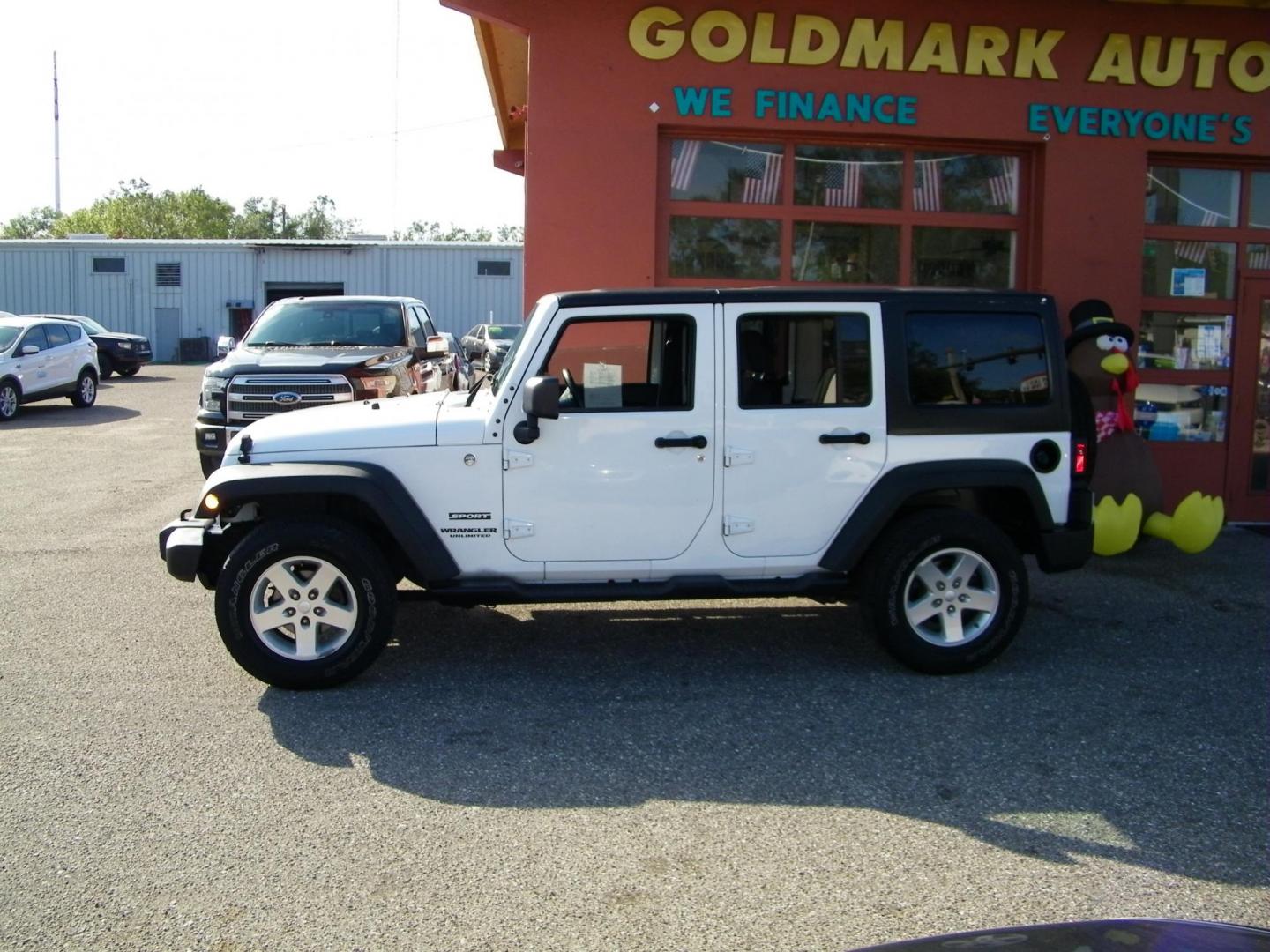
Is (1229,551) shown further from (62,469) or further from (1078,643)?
(62,469)

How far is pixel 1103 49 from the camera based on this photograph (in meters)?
9.30

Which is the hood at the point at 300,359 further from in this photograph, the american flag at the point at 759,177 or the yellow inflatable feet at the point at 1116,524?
A: the yellow inflatable feet at the point at 1116,524

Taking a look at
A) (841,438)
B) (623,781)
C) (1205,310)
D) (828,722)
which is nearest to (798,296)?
(841,438)

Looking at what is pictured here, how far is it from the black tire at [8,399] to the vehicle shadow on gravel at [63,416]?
11cm

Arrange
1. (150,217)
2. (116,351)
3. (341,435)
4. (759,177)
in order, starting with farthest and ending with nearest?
(150,217) < (116,351) < (759,177) < (341,435)

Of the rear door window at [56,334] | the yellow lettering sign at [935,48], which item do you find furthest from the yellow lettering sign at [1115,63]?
the rear door window at [56,334]

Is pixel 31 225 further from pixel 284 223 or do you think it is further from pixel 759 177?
pixel 759 177

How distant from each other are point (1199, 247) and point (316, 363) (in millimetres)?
8094

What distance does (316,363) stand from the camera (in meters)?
11.1

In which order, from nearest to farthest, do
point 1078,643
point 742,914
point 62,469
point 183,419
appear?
point 742,914, point 1078,643, point 62,469, point 183,419

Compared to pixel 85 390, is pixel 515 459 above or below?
above

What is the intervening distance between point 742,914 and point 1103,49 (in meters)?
8.31

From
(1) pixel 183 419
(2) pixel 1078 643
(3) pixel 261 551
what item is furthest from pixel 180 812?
(1) pixel 183 419

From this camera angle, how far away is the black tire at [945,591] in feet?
18.5
